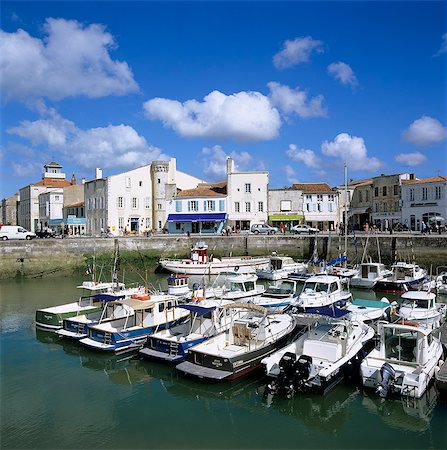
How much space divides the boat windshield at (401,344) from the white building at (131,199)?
40.3 meters

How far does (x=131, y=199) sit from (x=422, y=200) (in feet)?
103

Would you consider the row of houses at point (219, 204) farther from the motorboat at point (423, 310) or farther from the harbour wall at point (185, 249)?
the motorboat at point (423, 310)

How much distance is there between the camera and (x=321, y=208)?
51.6 meters

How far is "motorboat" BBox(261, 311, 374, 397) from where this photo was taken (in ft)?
38.8

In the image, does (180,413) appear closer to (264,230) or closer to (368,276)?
(368,276)

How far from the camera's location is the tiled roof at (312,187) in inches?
2030

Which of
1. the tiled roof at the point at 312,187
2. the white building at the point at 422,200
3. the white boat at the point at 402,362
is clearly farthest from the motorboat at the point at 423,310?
the tiled roof at the point at 312,187

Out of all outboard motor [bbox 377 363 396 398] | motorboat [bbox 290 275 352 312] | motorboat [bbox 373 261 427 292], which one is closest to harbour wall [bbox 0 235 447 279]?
motorboat [bbox 373 261 427 292]

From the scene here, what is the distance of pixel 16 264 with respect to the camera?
35344 millimetres

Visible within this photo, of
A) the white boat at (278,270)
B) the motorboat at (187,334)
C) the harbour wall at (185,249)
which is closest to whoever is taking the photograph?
the motorboat at (187,334)

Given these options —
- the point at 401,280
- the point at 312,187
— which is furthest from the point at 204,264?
the point at 312,187

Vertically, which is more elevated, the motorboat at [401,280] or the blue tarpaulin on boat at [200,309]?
the blue tarpaulin on boat at [200,309]

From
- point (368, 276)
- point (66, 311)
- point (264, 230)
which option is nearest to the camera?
point (66, 311)

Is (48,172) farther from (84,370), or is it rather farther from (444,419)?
(444,419)
